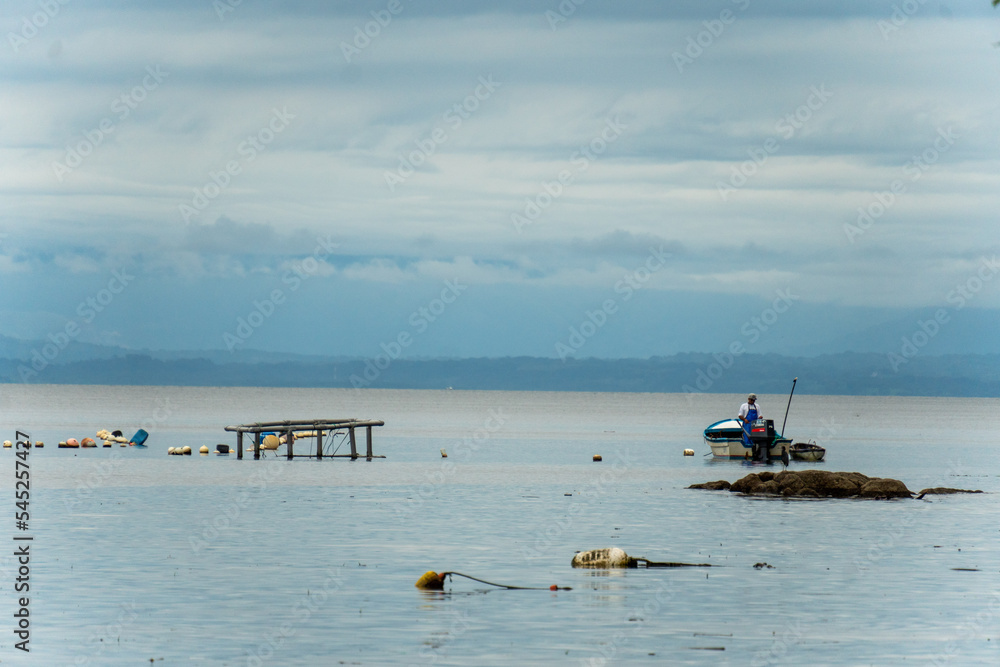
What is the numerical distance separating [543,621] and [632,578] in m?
5.46

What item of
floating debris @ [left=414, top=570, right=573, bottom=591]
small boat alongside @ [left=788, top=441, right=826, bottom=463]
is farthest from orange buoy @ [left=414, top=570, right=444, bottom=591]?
small boat alongside @ [left=788, top=441, right=826, bottom=463]

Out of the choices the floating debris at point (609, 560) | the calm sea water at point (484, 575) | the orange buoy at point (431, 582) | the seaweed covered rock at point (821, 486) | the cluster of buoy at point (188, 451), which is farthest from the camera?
the cluster of buoy at point (188, 451)

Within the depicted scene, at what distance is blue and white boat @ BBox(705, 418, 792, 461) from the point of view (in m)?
73.3

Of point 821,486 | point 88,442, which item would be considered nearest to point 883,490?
point 821,486

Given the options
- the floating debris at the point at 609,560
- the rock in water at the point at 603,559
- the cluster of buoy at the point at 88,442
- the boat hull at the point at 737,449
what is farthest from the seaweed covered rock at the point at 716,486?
the cluster of buoy at the point at 88,442

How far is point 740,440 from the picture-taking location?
77125mm

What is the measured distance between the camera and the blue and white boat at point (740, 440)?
240 feet

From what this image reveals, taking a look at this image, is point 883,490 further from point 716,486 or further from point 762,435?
point 762,435

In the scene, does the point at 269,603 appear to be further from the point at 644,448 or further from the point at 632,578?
the point at 644,448

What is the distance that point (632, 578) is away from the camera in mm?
27969

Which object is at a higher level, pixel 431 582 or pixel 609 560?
pixel 609 560

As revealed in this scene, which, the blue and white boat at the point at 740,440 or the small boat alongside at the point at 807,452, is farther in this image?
the small boat alongside at the point at 807,452

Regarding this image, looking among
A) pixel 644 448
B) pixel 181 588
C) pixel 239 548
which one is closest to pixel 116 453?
pixel 644 448

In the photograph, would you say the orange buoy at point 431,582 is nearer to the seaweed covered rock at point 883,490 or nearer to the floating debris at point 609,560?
the floating debris at point 609,560
